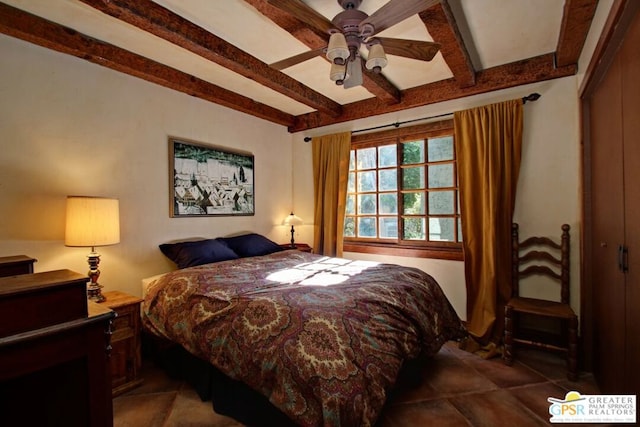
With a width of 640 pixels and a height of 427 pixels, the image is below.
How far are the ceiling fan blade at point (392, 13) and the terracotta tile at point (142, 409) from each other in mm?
2606

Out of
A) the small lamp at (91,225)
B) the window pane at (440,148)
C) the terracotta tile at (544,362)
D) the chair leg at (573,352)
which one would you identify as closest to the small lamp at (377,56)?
the window pane at (440,148)

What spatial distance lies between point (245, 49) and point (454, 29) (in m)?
1.59

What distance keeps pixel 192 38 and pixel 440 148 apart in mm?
2529

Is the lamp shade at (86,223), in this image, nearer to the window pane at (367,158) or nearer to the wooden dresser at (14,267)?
the wooden dresser at (14,267)

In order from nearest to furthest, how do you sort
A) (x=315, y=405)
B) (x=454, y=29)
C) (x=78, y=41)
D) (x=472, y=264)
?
1. (x=315, y=405)
2. (x=454, y=29)
3. (x=78, y=41)
4. (x=472, y=264)

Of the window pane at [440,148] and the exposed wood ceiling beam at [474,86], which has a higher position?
the exposed wood ceiling beam at [474,86]

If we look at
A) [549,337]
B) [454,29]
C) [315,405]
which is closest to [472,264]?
[549,337]

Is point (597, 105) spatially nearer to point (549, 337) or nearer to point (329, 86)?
point (549, 337)

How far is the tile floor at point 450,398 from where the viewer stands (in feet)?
5.82

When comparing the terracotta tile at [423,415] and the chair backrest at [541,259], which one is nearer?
the terracotta tile at [423,415]

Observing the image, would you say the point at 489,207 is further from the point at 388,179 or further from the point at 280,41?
the point at 280,41

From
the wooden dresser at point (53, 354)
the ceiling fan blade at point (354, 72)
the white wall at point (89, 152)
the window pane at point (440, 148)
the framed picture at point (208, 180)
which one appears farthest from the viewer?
the window pane at point (440, 148)

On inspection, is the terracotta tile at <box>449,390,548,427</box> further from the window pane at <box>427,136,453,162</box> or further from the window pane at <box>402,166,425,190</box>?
the window pane at <box>427,136,453,162</box>

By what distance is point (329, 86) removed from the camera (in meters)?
3.21
